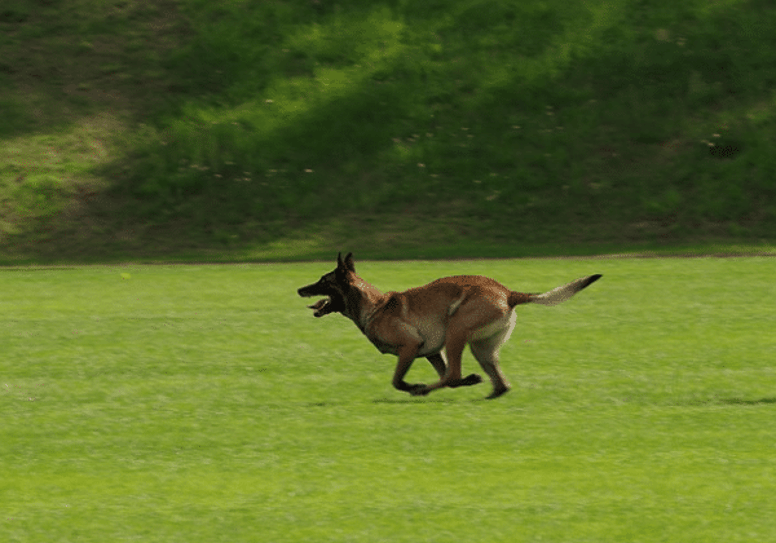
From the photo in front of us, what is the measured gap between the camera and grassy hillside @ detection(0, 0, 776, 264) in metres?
31.4

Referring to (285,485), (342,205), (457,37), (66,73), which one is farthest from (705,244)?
(285,485)

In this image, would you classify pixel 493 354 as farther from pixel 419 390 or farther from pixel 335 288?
pixel 335 288

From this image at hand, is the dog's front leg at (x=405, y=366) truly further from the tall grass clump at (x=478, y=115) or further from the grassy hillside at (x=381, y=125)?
the tall grass clump at (x=478, y=115)

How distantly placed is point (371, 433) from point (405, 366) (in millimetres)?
1188

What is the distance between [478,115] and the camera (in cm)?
3591

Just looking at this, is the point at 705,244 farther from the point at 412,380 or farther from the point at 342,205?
the point at 412,380

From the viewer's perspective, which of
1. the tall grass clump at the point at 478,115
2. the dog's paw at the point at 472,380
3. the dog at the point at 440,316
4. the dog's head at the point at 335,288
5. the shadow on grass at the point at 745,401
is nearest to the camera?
the dog at the point at 440,316

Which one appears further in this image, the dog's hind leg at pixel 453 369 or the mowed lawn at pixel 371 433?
the dog's hind leg at pixel 453 369

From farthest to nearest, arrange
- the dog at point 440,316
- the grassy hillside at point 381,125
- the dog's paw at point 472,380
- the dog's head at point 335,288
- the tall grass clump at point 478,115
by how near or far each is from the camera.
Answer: the tall grass clump at point 478,115
the grassy hillside at point 381,125
the dog's head at point 335,288
the dog's paw at point 472,380
the dog at point 440,316

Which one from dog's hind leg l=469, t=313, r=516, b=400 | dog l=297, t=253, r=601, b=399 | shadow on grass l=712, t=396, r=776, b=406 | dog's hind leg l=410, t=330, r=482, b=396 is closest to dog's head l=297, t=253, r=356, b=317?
dog l=297, t=253, r=601, b=399

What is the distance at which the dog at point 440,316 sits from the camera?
992 centimetres

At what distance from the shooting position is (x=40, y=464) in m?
8.42

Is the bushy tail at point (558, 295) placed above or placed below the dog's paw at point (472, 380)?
above

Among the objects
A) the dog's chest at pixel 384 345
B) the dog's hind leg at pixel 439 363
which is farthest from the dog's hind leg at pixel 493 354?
the dog's chest at pixel 384 345
